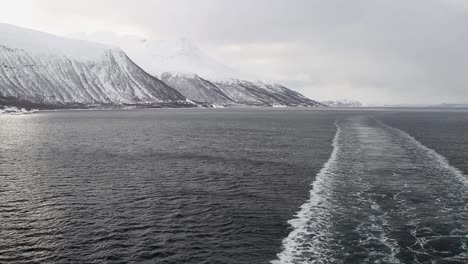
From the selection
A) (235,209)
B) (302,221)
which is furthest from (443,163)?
(235,209)

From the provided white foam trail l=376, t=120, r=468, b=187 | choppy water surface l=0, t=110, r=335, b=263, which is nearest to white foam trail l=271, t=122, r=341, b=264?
choppy water surface l=0, t=110, r=335, b=263

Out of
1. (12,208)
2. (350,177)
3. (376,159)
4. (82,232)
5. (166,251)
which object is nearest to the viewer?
(166,251)

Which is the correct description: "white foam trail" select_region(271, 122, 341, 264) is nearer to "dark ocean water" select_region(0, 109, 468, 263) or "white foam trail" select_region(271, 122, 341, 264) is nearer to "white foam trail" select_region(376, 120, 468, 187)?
"dark ocean water" select_region(0, 109, 468, 263)

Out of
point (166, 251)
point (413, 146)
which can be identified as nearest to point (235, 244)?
point (166, 251)

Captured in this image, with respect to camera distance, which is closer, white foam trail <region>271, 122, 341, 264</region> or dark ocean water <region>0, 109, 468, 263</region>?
white foam trail <region>271, 122, 341, 264</region>

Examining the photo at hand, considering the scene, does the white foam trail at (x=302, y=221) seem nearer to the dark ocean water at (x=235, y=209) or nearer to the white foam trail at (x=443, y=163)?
the dark ocean water at (x=235, y=209)

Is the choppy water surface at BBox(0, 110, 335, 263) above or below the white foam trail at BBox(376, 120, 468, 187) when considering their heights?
below

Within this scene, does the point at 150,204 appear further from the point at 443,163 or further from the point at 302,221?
the point at 443,163

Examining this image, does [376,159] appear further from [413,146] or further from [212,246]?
[212,246]

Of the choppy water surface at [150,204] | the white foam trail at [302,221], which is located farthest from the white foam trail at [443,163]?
the choppy water surface at [150,204]

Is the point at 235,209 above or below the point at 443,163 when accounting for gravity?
below

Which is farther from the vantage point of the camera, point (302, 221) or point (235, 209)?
point (235, 209)
